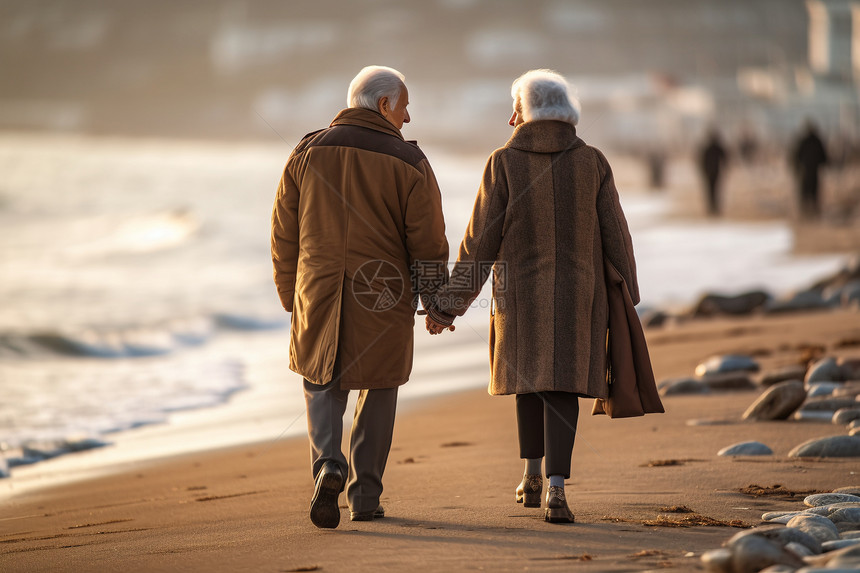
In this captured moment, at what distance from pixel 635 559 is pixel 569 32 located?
16489 centimetres

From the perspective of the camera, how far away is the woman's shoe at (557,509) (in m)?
3.37

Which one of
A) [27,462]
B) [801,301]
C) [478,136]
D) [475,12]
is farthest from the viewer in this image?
[475,12]

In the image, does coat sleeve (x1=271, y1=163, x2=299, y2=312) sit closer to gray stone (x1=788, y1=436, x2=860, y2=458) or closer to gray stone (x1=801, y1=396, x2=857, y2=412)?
gray stone (x1=788, y1=436, x2=860, y2=458)

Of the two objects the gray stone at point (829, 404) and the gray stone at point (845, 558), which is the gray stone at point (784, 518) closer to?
the gray stone at point (845, 558)

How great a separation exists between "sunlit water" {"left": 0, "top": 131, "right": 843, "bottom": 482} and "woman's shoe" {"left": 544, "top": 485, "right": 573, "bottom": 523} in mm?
2689

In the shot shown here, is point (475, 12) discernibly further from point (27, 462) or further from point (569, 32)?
point (27, 462)

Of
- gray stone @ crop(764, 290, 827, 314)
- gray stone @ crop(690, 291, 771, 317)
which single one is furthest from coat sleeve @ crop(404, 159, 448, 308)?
gray stone @ crop(690, 291, 771, 317)

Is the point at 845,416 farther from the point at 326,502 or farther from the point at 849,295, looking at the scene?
the point at 849,295

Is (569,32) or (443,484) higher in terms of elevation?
(569,32)

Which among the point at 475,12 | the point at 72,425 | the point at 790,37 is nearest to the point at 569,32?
the point at 475,12

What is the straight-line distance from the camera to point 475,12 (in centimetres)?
17412

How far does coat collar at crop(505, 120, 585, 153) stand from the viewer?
11.8 ft

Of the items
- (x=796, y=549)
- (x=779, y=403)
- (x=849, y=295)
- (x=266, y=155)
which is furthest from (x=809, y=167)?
(x=266, y=155)

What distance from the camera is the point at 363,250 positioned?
142 inches
